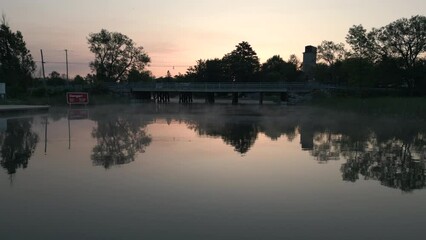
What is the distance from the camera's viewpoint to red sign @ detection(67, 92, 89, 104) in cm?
5744

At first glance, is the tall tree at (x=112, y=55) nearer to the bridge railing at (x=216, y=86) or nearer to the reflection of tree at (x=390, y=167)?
the bridge railing at (x=216, y=86)

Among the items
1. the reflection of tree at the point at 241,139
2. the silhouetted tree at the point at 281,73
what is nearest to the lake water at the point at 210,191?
the reflection of tree at the point at 241,139

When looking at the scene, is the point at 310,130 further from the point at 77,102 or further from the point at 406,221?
the point at 77,102

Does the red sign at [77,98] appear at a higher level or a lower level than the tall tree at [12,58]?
lower

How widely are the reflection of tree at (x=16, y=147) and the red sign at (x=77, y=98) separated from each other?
34312 mm

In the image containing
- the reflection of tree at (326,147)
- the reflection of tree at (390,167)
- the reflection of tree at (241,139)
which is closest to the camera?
the reflection of tree at (390,167)

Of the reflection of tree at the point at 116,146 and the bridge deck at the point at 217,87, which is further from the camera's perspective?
the bridge deck at the point at 217,87

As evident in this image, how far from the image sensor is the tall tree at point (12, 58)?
5588cm

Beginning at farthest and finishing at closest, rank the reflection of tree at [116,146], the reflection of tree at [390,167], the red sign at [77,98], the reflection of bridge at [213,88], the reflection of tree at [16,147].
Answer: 1. the reflection of bridge at [213,88]
2. the red sign at [77,98]
3. the reflection of tree at [116,146]
4. the reflection of tree at [16,147]
5. the reflection of tree at [390,167]

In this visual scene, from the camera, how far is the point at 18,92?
2125 inches

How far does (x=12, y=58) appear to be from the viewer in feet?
186

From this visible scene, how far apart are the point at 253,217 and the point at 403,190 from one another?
479cm

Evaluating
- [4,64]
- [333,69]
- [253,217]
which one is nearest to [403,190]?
[253,217]

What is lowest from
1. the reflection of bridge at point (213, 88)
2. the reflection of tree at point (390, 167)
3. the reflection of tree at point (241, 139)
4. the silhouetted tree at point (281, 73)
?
the reflection of tree at point (390, 167)
